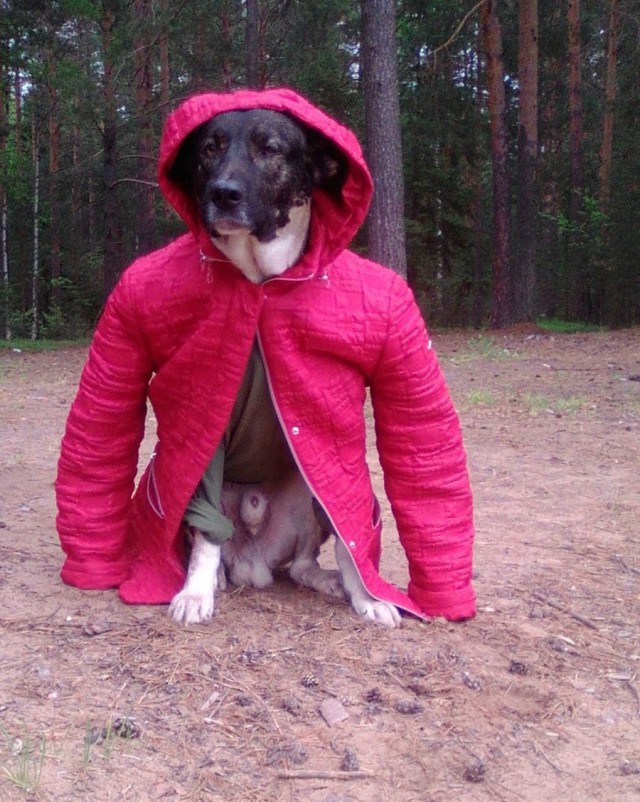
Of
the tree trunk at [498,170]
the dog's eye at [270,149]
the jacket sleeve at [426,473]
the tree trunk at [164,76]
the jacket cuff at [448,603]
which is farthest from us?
the tree trunk at [164,76]

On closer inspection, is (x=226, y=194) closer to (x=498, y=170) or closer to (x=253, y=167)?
(x=253, y=167)

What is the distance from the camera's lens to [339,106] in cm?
1867

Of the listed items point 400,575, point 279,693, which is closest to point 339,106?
point 400,575

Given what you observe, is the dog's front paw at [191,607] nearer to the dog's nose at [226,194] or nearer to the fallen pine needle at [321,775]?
the fallen pine needle at [321,775]

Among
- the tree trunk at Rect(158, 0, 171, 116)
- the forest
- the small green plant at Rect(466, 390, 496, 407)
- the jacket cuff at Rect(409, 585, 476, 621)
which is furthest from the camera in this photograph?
the tree trunk at Rect(158, 0, 171, 116)

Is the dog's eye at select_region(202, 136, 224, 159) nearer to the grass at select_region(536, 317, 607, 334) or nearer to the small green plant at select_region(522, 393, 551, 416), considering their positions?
the small green plant at select_region(522, 393, 551, 416)

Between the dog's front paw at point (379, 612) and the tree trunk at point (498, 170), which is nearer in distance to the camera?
the dog's front paw at point (379, 612)

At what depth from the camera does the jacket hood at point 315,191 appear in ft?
9.10

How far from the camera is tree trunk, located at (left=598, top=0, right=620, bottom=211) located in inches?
870

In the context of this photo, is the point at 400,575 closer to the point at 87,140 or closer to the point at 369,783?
the point at 369,783

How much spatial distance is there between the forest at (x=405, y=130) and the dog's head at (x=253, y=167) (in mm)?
8388

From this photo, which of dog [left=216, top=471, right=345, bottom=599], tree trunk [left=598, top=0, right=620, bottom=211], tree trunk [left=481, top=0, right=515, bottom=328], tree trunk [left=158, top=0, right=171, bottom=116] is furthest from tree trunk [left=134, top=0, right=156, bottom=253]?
dog [left=216, top=471, right=345, bottom=599]

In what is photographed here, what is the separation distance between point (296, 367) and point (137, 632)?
991 mm

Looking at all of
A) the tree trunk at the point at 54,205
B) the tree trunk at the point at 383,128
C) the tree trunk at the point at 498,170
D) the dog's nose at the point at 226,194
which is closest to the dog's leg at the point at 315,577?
the dog's nose at the point at 226,194
